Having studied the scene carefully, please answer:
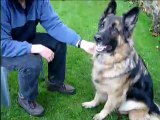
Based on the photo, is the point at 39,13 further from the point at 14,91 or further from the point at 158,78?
the point at 158,78

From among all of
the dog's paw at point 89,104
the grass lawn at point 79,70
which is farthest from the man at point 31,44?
the dog's paw at point 89,104

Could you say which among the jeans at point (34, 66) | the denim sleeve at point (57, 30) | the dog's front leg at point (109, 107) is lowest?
the dog's front leg at point (109, 107)

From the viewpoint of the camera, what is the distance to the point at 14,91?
13.8ft

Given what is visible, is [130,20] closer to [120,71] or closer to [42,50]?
[120,71]

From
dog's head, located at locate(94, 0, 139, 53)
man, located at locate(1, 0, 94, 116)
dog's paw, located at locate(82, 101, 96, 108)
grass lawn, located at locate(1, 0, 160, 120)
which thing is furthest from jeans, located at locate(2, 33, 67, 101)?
dog's head, located at locate(94, 0, 139, 53)

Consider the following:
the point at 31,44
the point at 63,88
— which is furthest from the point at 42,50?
the point at 63,88

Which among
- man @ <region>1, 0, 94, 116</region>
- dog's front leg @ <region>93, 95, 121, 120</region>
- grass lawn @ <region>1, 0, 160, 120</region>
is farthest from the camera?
grass lawn @ <region>1, 0, 160, 120</region>

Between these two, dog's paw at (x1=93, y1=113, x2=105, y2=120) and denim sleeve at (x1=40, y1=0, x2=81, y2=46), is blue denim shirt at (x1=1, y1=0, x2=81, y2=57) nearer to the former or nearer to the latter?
denim sleeve at (x1=40, y1=0, x2=81, y2=46)

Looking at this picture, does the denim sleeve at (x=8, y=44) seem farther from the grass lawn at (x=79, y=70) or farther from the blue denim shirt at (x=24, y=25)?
the grass lawn at (x=79, y=70)

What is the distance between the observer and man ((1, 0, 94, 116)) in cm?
335

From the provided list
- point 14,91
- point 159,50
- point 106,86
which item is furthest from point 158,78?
point 14,91

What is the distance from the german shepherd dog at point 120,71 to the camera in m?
3.38

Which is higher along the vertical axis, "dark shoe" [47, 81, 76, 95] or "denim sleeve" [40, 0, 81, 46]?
"denim sleeve" [40, 0, 81, 46]

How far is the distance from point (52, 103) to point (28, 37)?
87cm
